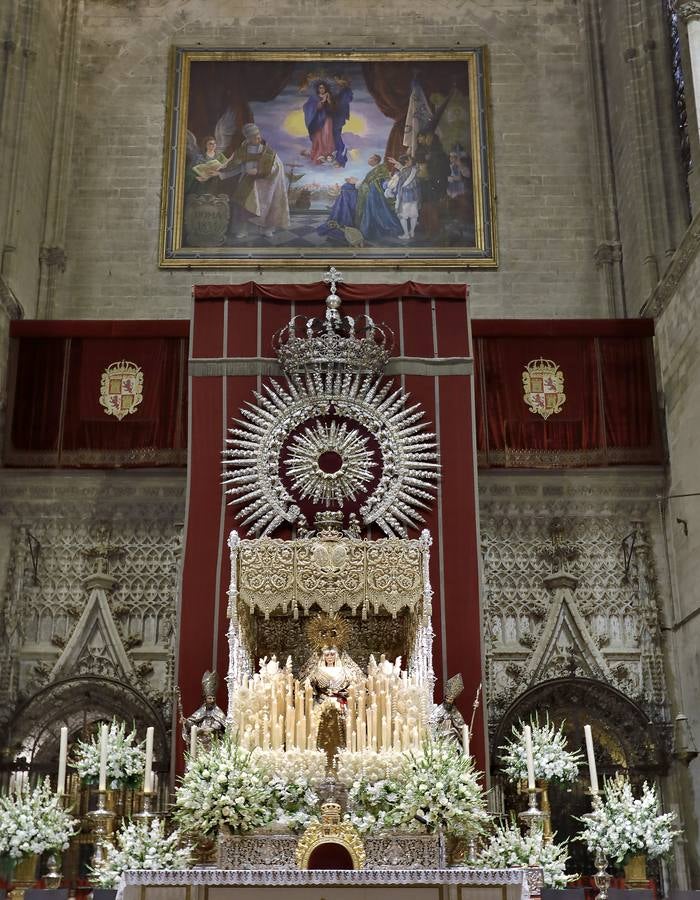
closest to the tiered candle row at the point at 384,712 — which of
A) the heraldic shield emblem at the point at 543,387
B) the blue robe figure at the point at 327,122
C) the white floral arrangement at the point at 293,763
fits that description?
the white floral arrangement at the point at 293,763

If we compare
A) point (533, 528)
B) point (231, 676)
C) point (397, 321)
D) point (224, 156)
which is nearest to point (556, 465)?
point (533, 528)

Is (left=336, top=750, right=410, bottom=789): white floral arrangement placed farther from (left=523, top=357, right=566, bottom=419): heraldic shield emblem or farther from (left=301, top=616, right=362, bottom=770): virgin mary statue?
(left=523, top=357, right=566, bottom=419): heraldic shield emblem

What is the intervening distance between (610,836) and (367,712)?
7.36 feet

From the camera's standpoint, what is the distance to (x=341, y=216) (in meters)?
18.8

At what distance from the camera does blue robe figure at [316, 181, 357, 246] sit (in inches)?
734

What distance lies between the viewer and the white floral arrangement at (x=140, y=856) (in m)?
9.41

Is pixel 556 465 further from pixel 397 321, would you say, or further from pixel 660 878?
pixel 660 878

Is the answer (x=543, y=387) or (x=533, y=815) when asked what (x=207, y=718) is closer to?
(x=533, y=815)

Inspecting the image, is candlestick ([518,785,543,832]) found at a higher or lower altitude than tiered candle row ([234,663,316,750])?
lower

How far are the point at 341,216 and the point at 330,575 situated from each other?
26.7ft

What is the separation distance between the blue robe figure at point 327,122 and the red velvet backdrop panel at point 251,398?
492 cm

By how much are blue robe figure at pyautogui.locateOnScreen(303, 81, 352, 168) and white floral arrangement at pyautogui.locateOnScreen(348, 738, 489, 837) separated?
12.0 meters

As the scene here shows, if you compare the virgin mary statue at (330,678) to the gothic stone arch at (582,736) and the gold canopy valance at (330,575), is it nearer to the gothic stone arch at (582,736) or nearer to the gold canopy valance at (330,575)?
the gold canopy valance at (330,575)

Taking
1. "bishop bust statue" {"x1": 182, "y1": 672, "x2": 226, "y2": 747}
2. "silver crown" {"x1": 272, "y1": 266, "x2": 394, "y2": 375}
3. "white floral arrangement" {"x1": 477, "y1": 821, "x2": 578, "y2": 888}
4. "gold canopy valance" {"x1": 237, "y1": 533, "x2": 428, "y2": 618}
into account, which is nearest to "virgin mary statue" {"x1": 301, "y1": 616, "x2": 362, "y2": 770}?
"gold canopy valance" {"x1": 237, "y1": 533, "x2": 428, "y2": 618}
